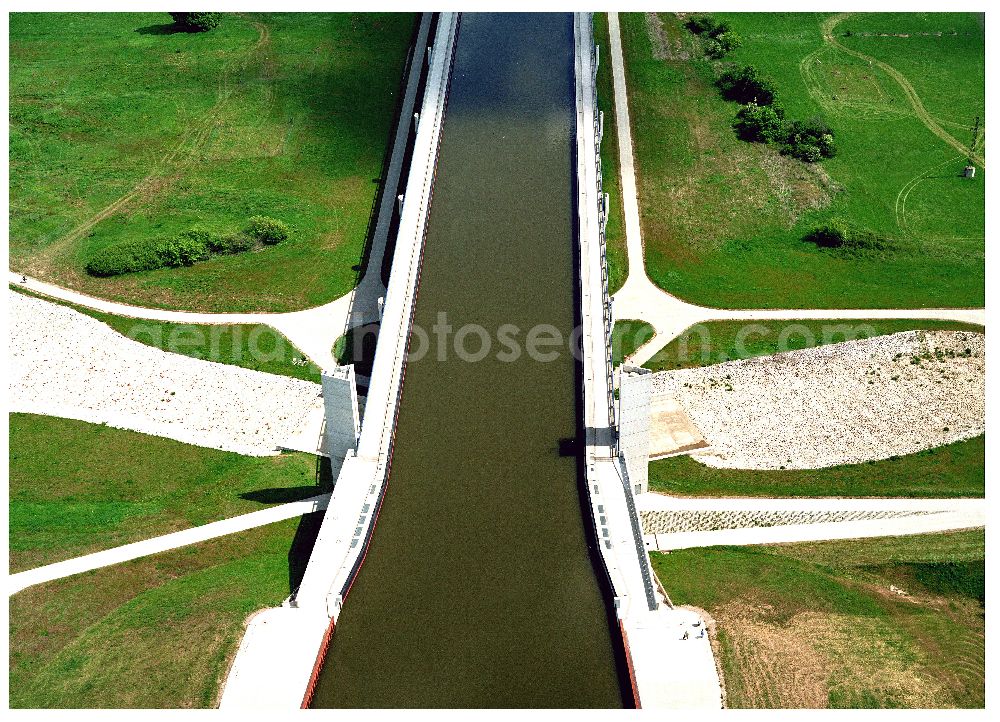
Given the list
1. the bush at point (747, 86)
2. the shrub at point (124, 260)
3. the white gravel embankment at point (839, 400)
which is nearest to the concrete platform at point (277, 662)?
the white gravel embankment at point (839, 400)

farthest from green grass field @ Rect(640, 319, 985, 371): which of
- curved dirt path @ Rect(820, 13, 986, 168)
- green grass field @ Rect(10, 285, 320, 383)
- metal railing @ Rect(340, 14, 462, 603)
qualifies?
curved dirt path @ Rect(820, 13, 986, 168)

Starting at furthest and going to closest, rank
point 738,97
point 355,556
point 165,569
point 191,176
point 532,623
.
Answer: point 738,97 → point 191,176 → point 165,569 → point 355,556 → point 532,623

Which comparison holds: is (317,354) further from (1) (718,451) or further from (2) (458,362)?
(1) (718,451)

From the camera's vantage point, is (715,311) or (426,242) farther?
(715,311)

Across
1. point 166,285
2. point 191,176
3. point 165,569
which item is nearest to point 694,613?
point 165,569

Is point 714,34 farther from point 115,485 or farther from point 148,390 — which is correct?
point 115,485

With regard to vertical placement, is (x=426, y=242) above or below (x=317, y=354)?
above

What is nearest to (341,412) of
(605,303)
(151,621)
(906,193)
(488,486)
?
(488,486)

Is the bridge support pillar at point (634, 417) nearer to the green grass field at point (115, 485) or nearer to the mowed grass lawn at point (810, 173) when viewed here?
the green grass field at point (115, 485)
